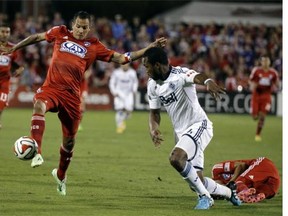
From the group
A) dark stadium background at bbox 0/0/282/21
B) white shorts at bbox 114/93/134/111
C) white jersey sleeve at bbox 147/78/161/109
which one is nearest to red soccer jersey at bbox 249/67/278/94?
white shorts at bbox 114/93/134/111

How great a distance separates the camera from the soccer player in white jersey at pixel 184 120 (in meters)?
10.1

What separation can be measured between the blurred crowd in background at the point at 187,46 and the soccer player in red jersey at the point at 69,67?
942 inches

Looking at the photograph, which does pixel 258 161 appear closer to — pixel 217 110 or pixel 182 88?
pixel 182 88

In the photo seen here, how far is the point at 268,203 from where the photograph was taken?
1127cm

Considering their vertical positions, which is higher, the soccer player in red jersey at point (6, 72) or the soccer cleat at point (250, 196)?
the soccer player in red jersey at point (6, 72)

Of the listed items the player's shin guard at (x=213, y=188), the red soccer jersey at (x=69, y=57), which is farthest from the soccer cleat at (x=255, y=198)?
the red soccer jersey at (x=69, y=57)

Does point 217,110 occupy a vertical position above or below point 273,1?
below

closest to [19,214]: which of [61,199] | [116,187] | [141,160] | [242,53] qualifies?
[61,199]

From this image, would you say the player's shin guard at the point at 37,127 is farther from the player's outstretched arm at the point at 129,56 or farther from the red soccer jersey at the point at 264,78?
the red soccer jersey at the point at 264,78

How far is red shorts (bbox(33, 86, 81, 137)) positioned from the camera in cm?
1081

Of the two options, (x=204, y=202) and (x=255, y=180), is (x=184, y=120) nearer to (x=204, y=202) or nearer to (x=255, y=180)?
(x=204, y=202)

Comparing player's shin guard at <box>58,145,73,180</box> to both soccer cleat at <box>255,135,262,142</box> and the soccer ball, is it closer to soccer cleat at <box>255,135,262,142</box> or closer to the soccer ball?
the soccer ball

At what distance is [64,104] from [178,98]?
169cm

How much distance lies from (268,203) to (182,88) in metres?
2.22
